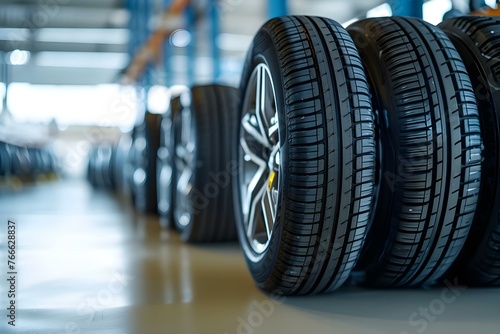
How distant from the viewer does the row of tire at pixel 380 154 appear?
160 cm

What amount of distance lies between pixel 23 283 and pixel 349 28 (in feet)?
5.23

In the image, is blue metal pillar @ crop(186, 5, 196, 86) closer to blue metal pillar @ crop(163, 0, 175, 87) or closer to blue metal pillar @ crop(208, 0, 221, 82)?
blue metal pillar @ crop(208, 0, 221, 82)

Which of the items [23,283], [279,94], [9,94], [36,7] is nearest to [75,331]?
[23,283]

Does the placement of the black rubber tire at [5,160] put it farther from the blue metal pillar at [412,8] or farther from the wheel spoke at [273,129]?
the wheel spoke at [273,129]

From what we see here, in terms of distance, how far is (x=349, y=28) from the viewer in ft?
6.82

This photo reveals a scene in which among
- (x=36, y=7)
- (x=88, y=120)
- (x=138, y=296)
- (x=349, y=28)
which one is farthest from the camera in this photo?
(x=88, y=120)

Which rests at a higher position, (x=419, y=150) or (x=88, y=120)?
(x=419, y=150)

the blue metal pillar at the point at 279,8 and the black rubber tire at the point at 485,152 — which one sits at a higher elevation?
the blue metal pillar at the point at 279,8

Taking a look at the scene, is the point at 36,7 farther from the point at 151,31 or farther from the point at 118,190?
the point at 118,190

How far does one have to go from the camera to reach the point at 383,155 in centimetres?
176

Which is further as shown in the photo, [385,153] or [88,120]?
[88,120]

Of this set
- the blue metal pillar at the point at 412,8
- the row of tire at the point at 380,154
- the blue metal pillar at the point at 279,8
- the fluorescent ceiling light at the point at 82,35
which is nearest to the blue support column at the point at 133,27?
the fluorescent ceiling light at the point at 82,35

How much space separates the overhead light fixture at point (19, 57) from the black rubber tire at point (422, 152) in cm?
1763

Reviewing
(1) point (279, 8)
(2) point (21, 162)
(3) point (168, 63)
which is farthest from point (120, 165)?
(2) point (21, 162)
